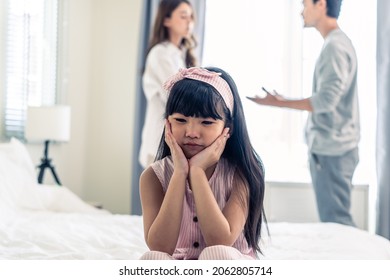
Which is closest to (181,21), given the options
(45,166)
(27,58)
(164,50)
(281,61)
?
(164,50)

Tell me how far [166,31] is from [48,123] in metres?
0.42

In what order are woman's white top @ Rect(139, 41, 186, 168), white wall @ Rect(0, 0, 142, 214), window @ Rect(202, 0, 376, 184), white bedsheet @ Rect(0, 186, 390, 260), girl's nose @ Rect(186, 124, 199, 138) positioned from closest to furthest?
1. girl's nose @ Rect(186, 124, 199, 138)
2. white bedsheet @ Rect(0, 186, 390, 260)
3. window @ Rect(202, 0, 376, 184)
4. woman's white top @ Rect(139, 41, 186, 168)
5. white wall @ Rect(0, 0, 142, 214)

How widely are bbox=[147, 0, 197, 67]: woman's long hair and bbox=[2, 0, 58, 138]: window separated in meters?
0.28

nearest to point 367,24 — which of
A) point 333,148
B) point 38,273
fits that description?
point 333,148

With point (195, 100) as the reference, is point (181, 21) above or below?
above

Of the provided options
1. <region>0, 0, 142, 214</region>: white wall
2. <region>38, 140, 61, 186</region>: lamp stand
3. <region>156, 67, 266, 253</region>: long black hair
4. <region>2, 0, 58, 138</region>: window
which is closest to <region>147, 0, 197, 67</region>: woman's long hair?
<region>0, 0, 142, 214</region>: white wall

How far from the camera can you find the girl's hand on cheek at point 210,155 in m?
0.70

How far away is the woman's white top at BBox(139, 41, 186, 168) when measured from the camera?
156cm

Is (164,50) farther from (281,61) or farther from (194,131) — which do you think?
(194,131)

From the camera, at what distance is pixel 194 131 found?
700 mm

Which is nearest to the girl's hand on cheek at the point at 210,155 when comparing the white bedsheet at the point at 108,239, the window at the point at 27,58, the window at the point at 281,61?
the white bedsheet at the point at 108,239

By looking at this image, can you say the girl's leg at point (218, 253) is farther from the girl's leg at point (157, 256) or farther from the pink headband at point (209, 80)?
the pink headband at point (209, 80)

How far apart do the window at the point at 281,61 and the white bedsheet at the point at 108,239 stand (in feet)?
1.01

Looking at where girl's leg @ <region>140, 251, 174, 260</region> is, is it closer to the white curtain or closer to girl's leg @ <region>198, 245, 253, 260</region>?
girl's leg @ <region>198, 245, 253, 260</region>
